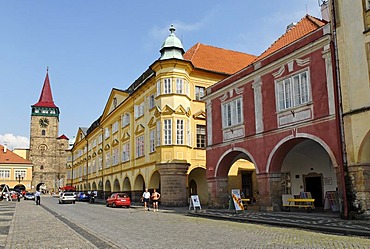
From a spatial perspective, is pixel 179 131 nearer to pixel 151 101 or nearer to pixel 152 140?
pixel 152 140

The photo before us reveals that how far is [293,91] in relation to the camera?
19.5 m

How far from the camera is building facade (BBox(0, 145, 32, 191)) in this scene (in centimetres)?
9194

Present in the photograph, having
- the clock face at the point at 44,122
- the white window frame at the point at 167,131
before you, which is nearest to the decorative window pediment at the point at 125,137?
the white window frame at the point at 167,131

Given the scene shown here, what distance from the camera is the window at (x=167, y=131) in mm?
32750

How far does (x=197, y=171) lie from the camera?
118 ft

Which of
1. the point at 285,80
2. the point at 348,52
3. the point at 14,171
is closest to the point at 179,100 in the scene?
the point at 285,80

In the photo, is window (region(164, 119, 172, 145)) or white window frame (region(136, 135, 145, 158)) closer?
window (region(164, 119, 172, 145))

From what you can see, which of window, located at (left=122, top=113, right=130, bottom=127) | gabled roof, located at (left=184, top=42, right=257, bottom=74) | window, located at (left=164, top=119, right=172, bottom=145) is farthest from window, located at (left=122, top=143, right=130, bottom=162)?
gabled roof, located at (left=184, top=42, right=257, bottom=74)

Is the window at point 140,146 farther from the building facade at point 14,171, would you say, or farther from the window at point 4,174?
the window at point 4,174

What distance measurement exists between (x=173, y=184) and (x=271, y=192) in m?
12.6

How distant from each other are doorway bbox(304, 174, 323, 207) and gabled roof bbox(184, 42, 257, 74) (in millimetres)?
16036

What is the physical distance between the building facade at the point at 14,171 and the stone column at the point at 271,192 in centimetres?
8285

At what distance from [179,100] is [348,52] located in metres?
18.3

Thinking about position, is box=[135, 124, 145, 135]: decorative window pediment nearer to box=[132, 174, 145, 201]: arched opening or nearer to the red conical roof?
box=[132, 174, 145, 201]: arched opening
